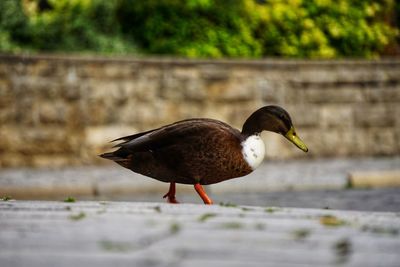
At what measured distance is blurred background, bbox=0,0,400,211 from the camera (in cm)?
1024

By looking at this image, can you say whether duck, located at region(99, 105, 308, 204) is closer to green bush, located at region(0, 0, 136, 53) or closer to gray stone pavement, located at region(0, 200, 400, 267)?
gray stone pavement, located at region(0, 200, 400, 267)

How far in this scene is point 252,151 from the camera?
181 inches

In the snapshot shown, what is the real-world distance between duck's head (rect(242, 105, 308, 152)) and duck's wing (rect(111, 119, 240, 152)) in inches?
3.6

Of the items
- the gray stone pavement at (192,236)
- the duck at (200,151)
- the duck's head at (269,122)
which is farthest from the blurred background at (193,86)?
the gray stone pavement at (192,236)

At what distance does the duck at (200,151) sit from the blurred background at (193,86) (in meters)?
4.26

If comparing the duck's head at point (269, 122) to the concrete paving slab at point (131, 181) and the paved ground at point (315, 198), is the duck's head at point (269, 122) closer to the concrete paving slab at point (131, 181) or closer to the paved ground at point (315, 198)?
the paved ground at point (315, 198)

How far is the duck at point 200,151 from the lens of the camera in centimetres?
456

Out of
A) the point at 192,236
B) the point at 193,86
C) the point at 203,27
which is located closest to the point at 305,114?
the point at 193,86

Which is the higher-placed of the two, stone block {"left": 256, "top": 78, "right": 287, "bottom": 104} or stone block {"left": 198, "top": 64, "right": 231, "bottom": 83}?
stone block {"left": 198, "top": 64, "right": 231, "bottom": 83}

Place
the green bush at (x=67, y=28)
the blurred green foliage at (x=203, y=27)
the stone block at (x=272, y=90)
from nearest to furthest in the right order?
the stone block at (x=272, y=90), the green bush at (x=67, y=28), the blurred green foliage at (x=203, y=27)

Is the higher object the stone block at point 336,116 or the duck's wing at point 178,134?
the stone block at point 336,116

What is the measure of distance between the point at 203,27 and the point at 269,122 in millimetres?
8007

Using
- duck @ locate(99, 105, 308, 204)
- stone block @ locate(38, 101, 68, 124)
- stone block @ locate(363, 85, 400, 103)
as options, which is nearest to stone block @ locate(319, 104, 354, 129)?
stone block @ locate(363, 85, 400, 103)

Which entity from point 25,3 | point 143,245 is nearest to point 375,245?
point 143,245
